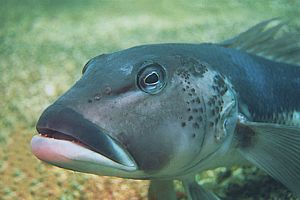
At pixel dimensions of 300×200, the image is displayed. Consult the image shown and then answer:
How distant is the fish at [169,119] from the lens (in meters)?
1.95

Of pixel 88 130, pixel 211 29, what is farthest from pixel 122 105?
pixel 211 29

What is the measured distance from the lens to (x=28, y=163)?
14.1ft

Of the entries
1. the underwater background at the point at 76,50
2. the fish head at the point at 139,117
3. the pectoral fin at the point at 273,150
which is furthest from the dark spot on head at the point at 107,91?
the underwater background at the point at 76,50

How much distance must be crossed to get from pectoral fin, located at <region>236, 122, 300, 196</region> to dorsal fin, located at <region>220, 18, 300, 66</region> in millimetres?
1084

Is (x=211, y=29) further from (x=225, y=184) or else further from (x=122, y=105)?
(x=122, y=105)

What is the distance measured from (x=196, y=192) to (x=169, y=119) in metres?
1.01

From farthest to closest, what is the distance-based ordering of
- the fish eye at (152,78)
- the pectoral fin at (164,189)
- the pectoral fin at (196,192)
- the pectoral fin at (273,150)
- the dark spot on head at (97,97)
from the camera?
the pectoral fin at (164,189)
the pectoral fin at (196,192)
the pectoral fin at (273,150)
the fish eye at (152,78)
the dark spot on head at (97,97)

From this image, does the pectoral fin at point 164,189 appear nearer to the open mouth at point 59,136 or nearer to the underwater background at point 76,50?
the underwater background at point 76,50

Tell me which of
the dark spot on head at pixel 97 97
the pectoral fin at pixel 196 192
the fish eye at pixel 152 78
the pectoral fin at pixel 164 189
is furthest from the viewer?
the pectoral fin at pixel 164 189

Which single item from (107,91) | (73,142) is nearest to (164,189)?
(107,91)

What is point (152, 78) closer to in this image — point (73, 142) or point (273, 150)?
point (73, 142)

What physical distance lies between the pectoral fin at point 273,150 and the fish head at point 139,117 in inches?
6.3

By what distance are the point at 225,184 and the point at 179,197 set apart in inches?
18.0

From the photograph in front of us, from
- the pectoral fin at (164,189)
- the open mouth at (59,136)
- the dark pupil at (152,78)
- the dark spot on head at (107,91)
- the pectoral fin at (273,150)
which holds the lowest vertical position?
the pectoral fin at (164,189)
